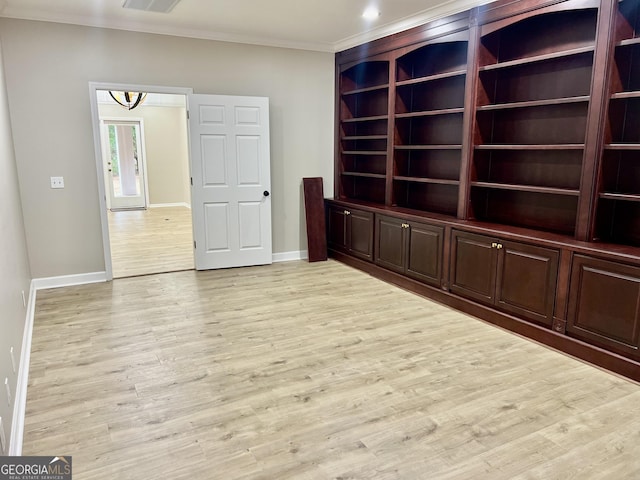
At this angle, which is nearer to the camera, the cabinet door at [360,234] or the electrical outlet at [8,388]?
the electrical outlet at [8,388]

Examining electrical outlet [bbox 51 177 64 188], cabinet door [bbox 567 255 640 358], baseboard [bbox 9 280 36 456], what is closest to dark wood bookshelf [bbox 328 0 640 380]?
cabinet door [bbox 567 255 640 358]

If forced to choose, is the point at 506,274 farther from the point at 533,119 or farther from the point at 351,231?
the point at 351,231

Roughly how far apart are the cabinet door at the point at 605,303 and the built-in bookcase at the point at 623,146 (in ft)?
1.40

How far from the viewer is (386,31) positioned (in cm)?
497

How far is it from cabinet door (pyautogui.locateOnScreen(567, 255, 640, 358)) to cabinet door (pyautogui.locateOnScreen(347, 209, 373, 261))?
2.48m

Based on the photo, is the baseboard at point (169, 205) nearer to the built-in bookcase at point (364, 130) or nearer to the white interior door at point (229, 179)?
the white interior door at point (229, 179)

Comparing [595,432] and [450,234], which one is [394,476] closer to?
[595,432]

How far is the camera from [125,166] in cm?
1134

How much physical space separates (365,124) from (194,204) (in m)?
2.44

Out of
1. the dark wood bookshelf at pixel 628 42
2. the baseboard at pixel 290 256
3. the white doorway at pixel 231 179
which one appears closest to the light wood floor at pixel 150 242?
the white doorway at pixel 231 179

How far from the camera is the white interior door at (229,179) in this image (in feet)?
17.3

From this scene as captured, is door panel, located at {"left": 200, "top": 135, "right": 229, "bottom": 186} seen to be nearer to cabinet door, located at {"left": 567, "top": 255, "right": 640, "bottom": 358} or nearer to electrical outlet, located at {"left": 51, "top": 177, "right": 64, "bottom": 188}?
electrical outlet, located at {"left": 51, "top": 177, "right": 64, "bottom": 188}

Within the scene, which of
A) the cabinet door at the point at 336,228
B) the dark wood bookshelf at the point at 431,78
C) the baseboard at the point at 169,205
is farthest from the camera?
the baseboard at the point at 169,205

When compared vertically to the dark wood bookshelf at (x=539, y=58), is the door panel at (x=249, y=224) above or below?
below
